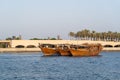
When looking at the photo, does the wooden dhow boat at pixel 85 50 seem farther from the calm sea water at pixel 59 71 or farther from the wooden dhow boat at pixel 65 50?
the calm sea water at pixel 59 71

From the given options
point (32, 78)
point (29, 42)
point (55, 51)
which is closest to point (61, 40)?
point (29, 42)

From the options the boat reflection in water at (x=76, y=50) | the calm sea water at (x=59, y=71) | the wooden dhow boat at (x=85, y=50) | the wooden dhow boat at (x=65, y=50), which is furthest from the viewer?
the wooden dhow boat at (x=65, y=50)

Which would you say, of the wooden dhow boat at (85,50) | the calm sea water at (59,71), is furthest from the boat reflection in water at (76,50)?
the calm sea water at (59,71)

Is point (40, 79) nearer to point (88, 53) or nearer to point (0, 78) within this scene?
point (0, 78)

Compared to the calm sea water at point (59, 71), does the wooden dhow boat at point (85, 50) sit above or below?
above

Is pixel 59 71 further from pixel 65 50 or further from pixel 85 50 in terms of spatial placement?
pixel 65 50

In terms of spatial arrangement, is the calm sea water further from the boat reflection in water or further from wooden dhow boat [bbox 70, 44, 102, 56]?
the boat reflection in water

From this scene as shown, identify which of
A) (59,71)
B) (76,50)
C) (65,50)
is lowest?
(59,71)

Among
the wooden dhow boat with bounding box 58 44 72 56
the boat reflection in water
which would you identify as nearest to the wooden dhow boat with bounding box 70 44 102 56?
the boat reflection in water

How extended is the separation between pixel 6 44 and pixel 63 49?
69357 millimetres

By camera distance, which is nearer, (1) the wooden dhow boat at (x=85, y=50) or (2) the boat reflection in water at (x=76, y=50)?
(1) the wooden dhow boat at (x=85, y=50)

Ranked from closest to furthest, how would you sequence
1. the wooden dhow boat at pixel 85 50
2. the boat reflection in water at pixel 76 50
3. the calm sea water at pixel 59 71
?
the calm sea water at pixel 59 71
the wooden dhow boat at pixel 85 50
the boat reflection in water at pixel 76 50

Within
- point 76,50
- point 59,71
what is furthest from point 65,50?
point 59,71

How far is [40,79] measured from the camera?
47281 mm
